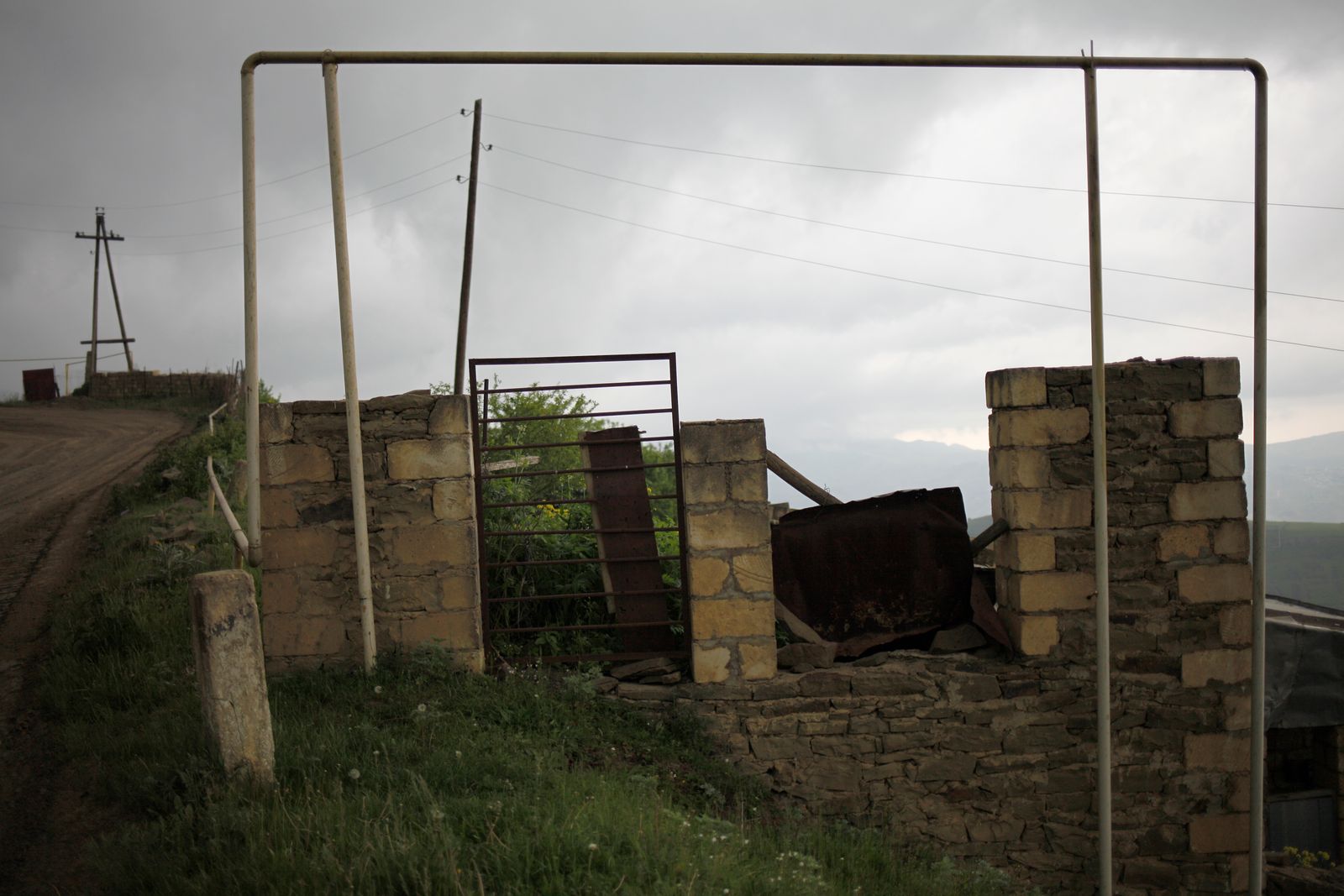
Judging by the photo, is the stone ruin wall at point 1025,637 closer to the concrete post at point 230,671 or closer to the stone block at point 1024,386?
the stone block at point 1024,386

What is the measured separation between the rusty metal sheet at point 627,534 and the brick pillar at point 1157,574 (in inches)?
108

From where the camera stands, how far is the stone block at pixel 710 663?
22.0ft

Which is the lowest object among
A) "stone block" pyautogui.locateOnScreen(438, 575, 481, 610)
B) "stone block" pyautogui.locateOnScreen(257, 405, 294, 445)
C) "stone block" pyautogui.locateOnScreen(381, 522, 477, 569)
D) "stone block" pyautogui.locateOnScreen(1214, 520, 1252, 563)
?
"stone block" pyautogui.locateOnScreen(438, 575, 481, 610)

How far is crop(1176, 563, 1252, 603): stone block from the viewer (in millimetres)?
6777

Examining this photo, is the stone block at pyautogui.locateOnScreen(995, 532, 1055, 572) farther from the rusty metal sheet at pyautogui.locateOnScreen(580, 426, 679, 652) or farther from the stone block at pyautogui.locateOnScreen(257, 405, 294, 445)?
the stone block at pyautogui.locateOnScreen(257, 405, 294, 445)

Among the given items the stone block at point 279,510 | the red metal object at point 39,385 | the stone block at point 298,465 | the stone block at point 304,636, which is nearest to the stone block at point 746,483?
the stone block at point 298,465

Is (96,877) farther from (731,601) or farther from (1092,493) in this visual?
(1092,493)

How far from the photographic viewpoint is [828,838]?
5.65 meters

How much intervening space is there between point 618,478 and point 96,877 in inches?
164

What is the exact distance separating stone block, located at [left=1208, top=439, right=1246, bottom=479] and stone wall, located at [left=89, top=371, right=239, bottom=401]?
28.0 metres

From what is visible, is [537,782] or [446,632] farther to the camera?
[446,632]

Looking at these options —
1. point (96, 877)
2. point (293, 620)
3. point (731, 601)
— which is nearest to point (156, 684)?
point (293, 620)

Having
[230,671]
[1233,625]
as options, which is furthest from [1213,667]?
[230,671]

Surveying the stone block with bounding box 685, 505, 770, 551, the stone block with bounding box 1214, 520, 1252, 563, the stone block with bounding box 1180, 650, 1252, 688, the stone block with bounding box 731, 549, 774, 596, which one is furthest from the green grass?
the stone block with bounding box 1214, 520, 1252, 563
